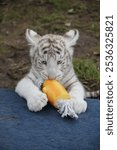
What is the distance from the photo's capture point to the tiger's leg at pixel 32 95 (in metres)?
3.70

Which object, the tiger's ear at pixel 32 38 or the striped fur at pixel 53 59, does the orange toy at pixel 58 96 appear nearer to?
the striped fur at pixel 53 59

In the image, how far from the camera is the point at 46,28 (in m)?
5.89

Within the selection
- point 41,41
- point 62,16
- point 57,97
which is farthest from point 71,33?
point 62,16

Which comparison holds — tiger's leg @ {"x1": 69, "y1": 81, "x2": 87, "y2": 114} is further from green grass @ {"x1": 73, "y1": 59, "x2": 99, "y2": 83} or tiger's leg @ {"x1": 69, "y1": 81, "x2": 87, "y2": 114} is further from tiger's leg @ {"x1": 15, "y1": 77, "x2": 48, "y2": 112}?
green grass @ {"x1": 73, "y1": 59, "x2": 99, "y2": 83}

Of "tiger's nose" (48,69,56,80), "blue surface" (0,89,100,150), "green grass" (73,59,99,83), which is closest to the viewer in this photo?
"blue surface" (0,89,100,150)

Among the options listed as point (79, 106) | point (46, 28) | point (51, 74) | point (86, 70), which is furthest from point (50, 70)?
point (46, 28)

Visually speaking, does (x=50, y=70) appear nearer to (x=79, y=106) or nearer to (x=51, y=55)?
(x=51, y=55)

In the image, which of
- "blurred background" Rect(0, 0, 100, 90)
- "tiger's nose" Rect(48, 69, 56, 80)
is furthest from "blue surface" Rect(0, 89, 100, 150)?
Answer: "blurred background" Rect(0, 0, 100, 90)

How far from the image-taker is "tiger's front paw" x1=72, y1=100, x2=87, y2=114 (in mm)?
3712

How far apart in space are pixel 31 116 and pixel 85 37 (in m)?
2.08

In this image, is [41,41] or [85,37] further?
[85,37]

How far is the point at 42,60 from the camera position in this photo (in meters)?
3.80

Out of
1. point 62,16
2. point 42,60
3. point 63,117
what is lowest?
point 63,117

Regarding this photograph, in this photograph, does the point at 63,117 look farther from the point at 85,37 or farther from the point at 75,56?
the point at 85,37
